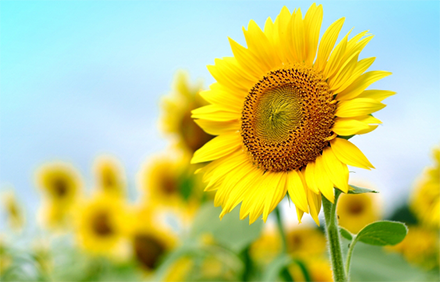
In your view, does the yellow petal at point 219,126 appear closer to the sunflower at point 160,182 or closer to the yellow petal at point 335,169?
the yellow petal at point 335,169

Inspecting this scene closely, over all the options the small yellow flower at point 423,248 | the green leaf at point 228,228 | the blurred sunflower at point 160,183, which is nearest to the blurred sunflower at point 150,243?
the blurred sunflower at point 160,183

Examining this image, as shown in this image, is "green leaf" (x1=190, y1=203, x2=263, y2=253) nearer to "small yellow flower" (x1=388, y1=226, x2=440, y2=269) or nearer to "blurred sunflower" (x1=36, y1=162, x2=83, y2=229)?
"small yellow flower" (x1=388, y1=226, x2=440, y2=269)

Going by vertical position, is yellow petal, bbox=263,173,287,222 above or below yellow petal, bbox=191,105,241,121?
below

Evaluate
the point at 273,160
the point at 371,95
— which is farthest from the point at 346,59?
the point at 273,160

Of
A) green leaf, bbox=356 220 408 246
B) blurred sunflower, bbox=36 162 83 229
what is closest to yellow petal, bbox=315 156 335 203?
green leaf, bbox=356 220 408 246

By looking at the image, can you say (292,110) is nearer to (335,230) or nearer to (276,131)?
(276,131)
